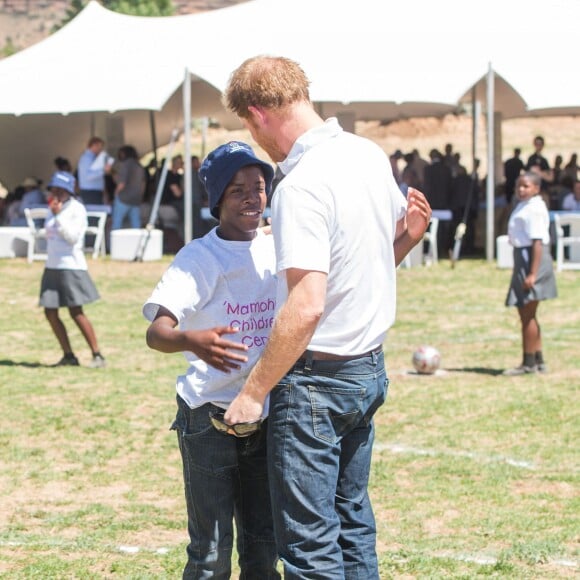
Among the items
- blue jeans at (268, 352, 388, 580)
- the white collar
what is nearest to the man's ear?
the white collar

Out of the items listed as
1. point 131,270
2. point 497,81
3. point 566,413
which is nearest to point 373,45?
point 497,81

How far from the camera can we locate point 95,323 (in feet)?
44.3

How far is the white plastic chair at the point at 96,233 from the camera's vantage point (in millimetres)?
20656

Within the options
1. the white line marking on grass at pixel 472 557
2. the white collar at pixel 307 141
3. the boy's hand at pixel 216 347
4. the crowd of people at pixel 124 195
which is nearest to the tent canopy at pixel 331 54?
the crowd of people at pixel 124 195

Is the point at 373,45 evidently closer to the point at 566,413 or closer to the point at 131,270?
the point at 131,270

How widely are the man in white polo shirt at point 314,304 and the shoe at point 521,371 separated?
6.68 meters

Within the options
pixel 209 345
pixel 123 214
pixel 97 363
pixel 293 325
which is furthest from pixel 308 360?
pixel 123 214

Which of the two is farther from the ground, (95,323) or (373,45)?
(373,45)

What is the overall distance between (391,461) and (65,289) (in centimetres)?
390

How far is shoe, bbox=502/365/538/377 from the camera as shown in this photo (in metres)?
10.2

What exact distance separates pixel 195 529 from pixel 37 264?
631 inches

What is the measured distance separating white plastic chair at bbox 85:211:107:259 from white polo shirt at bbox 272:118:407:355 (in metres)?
17.0

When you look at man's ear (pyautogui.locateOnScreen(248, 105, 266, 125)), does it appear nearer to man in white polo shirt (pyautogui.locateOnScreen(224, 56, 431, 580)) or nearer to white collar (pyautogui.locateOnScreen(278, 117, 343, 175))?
man in white polo shirt (pyautogui.locateOnScreen(224, 56, 431, 580))

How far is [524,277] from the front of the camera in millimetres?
10055
